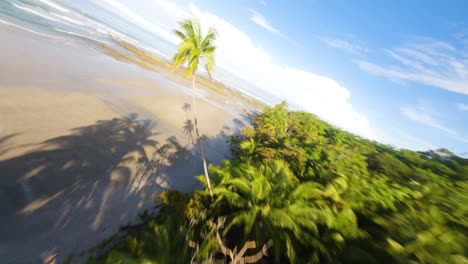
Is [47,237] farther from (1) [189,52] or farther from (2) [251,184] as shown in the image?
(1) [189,52]

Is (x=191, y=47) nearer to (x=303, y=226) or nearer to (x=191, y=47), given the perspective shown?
(x=191, y=47)

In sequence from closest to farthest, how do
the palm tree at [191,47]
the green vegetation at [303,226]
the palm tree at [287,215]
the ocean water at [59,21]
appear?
the green vegetation at [303,226] → the palm tree at [287,215] → the palm tree at [191,47] → the ocean water at [59,21]

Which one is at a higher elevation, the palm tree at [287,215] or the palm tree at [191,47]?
the palm tree at [191,47]

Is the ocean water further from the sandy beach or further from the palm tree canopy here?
the palm tree canopy

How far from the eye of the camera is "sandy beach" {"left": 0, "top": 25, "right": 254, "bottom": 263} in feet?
19.4

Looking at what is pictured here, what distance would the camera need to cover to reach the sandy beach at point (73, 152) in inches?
232

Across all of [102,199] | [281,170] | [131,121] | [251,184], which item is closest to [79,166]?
[102,199]

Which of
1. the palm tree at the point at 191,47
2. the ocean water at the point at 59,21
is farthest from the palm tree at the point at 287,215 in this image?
the ocean water at the point at 59,21

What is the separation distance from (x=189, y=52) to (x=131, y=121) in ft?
20.9

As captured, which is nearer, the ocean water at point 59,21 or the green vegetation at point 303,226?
the green vegetation at point 303,226

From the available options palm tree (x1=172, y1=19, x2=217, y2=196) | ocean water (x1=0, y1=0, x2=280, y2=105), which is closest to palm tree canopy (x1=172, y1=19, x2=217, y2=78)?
palm tree (x1=172, y1=19, x2=217, y2=196)

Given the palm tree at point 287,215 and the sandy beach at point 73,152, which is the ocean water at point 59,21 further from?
the palm tree at point 287,215

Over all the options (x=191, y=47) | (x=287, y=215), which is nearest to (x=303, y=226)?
(x=287, y=215)

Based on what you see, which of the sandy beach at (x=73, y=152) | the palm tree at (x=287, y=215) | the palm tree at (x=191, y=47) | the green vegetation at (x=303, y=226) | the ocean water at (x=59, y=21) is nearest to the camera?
the green vegetation at (x=303, y=226)
